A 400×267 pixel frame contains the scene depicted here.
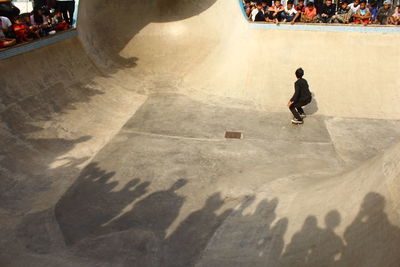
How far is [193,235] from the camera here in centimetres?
551

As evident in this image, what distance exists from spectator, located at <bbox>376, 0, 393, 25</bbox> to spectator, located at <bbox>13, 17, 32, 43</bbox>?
39.8 feet

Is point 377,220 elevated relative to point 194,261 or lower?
elevated

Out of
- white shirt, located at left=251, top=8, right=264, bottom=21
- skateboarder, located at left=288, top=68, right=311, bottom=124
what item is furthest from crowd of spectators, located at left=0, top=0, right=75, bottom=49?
skateboarder, located at left=288, top=68, right=311, bottom=124

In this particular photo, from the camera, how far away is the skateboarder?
29.4ft

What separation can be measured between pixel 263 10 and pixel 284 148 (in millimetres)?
7831

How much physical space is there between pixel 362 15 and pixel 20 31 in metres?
11.2

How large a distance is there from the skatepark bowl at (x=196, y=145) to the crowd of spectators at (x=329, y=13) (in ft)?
2.76

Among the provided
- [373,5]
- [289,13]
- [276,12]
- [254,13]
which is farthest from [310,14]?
[373,5]

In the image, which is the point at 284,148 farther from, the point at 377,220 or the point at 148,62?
the point at 148,62

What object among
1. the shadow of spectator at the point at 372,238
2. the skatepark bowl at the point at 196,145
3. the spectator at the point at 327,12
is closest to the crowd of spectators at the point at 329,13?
the spectator at the point at 327,12

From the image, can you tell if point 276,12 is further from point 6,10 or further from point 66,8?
point 6,10

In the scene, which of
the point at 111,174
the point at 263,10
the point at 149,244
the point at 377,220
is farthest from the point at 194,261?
the point at 263,10

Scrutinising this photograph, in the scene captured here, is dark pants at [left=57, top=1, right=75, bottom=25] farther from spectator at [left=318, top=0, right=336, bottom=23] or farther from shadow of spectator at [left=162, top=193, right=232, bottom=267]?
shadow of spectator at [left=162, top=193, right=232, bottom=267]

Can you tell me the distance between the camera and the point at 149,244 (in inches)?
211
